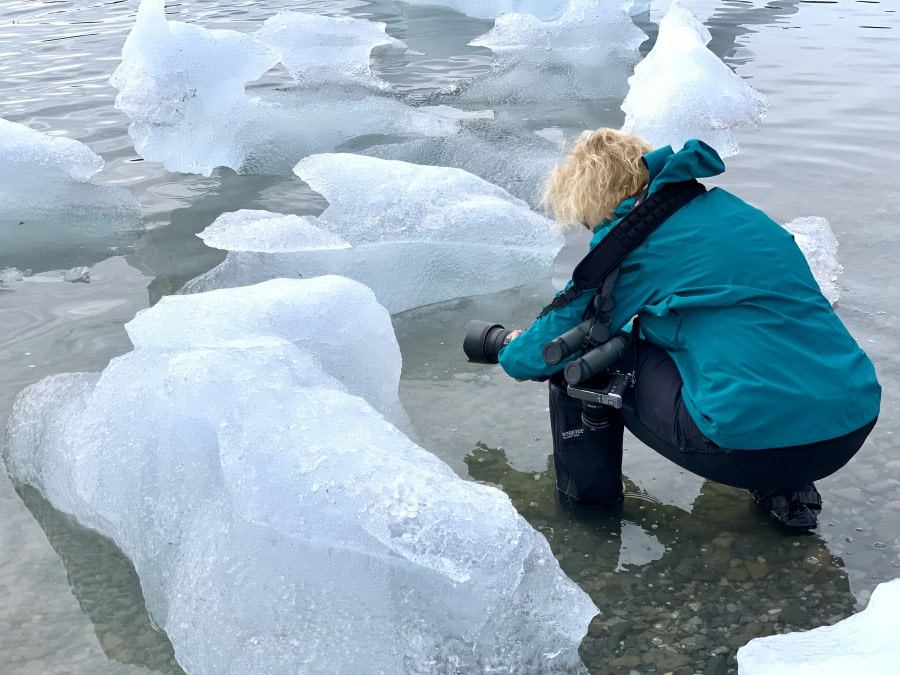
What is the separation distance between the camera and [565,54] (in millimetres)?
8977

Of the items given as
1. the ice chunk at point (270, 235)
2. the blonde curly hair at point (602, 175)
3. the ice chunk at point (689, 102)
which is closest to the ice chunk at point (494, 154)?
the ice chunk at point (689, 102)

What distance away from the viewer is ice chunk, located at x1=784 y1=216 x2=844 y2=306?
4.06 metres

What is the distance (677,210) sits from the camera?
238 cm

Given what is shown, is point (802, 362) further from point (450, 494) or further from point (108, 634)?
point (108, 634)

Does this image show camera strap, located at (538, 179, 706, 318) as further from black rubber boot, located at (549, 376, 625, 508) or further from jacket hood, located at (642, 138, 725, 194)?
black rubber boot, located at (549, 376, 625, 508)

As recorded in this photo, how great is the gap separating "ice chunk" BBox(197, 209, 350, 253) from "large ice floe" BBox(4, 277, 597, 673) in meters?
1.33

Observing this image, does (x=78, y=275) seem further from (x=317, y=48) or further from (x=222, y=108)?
(x=317, y=48)

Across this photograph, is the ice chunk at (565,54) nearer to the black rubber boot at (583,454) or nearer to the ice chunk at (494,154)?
the ice chunk at (494,154)

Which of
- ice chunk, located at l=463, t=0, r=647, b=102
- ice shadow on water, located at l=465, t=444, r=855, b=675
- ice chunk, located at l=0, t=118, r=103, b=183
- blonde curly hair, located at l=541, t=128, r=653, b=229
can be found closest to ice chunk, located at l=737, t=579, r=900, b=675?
ice shadow on water, located at l=465, t=444, r=855, b=675

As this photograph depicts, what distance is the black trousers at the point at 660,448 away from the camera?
2324mm

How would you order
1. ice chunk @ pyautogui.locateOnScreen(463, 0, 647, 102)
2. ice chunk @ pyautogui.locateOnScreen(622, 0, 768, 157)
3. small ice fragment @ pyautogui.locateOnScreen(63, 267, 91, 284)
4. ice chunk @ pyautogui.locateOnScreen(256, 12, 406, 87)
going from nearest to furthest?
small ice fragment @ pyautogui.locateOnScreen(63, 267, 91, 284), ice chunk @ pyautogui.locateOnScreen(622, 0, 768, 157), ice chunk @ pyautogui.locateOnScreen(256, 12, 406, 87), ice chunk @ pyautogui.locateOnScreen(463, 0, 647, 102)

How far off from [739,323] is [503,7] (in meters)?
10.2

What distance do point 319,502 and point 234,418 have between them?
14.9 inches

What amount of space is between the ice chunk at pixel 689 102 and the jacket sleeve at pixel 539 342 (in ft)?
11.4
